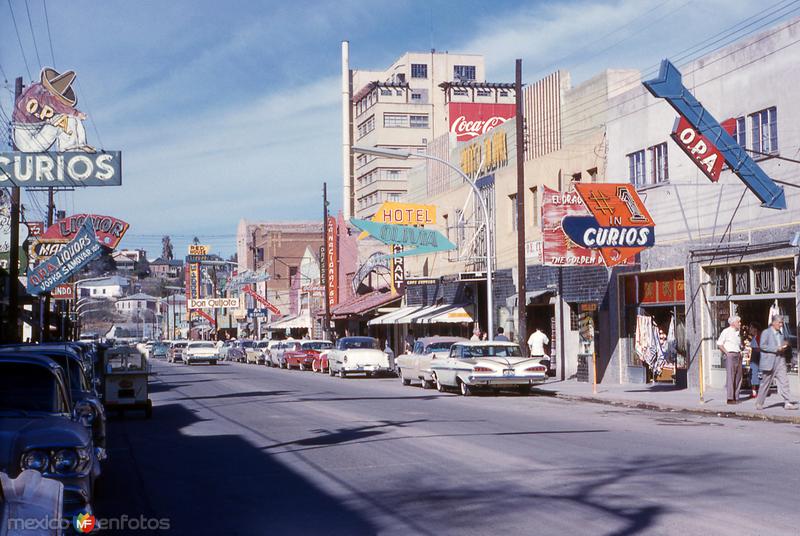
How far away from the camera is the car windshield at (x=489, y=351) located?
27.2 metres

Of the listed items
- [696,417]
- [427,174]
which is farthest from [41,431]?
[427,174]

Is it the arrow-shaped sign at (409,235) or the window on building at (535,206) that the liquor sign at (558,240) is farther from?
the arrow-shaped sign at (409,235)

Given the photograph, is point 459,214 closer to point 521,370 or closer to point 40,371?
point 521,370

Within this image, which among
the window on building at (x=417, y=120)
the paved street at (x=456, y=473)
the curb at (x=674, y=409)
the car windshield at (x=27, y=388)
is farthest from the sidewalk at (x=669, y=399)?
the window on building at (x=417, y=120)

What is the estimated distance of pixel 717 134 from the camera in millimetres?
21562

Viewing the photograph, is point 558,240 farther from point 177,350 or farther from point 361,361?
point 177,350

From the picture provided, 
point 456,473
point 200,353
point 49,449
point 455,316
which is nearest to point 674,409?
point 456,473

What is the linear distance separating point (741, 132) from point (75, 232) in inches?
1029

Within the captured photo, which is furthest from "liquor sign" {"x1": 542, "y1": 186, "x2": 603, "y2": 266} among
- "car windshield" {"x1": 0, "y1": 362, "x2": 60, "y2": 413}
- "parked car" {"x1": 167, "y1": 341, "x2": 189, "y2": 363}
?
"parked car" {"x1": 167, "y1": 341, "x2": 189, "y2": 363}

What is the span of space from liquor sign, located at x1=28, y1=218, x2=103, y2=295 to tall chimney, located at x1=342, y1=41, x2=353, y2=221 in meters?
78.2

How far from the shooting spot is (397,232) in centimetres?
3909

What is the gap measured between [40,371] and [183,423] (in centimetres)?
1025

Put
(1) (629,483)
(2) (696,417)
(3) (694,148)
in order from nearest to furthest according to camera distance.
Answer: (1) (629,483), (2) (696,417), (3) (694,148)

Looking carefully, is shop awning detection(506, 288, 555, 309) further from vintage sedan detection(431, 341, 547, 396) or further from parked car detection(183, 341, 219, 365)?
parked car detection(183, 341, 219, 365)
